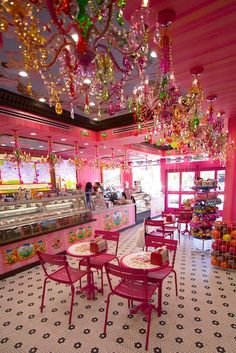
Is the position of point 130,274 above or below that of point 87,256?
above

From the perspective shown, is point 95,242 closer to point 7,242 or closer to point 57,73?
point 7,242

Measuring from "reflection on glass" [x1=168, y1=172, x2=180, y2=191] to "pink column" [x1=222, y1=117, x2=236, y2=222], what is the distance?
6.15m

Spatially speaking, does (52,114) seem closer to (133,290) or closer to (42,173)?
(133,290)

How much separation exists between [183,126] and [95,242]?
259 cm

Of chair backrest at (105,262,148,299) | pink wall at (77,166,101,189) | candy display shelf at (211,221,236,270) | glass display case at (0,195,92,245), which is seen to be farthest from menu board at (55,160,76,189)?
chair backrest at (105,262,148,299)

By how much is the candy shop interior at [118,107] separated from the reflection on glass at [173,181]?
3.62 m

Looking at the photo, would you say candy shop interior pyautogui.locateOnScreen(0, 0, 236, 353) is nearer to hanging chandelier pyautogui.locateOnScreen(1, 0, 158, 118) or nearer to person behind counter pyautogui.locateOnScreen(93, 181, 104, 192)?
hanging chandelier pyautogui.locateOnScreen(1, 0, 158, 118)

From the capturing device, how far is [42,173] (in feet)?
32.7

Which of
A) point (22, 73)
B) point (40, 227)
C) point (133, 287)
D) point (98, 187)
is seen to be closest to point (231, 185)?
point (133, 287)

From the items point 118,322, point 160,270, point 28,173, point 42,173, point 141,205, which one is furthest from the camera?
point 42,173

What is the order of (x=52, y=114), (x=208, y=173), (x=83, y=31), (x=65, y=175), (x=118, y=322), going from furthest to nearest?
1. (x=65, y=175)
2. (x=208, y=173)
3. (x=52, y=114)
4. (x=118, y=322)
5. (x=83, y=31)

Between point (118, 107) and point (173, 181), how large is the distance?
30.2 feet

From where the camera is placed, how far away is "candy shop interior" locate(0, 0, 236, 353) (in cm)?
133

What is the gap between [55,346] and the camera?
7.43ft
